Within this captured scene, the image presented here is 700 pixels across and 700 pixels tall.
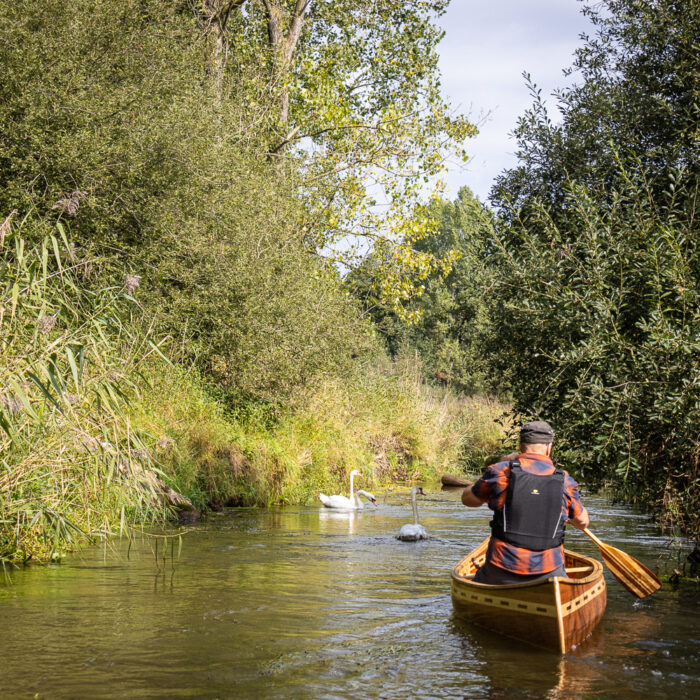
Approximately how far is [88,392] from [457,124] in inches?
673

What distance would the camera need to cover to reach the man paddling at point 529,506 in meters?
6.72

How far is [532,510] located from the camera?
6758mm

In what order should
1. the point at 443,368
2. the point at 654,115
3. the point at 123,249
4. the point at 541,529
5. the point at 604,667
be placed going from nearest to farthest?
the point at 604,667 < the point at 541,529 < the point at 654,115 < the point at 123,249 < the point at 443,368

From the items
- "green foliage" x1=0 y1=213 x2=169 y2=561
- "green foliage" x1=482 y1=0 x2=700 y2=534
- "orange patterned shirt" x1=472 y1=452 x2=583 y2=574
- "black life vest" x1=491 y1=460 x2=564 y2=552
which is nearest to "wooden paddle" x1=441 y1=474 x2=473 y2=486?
"green foliage" x1=482 y1=0 x2=700 y2=534

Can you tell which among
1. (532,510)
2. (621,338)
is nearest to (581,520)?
(532,510)

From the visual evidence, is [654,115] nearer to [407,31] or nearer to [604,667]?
[604,667]

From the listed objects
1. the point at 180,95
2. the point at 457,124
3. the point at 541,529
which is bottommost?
the point at 541,529

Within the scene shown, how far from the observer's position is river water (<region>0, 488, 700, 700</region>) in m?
5.75

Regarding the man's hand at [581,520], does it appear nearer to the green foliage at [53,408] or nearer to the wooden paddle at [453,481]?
the green foliage at [53,408]

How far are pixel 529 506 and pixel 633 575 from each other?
6.97 feet

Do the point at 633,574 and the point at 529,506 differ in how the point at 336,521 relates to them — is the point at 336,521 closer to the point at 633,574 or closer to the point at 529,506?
the point at 633,574

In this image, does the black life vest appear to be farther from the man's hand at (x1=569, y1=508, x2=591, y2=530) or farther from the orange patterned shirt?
the man's hand at (x1=569, y1=508, x2=591, y2=530)

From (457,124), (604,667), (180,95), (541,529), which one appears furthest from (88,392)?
(457,124)

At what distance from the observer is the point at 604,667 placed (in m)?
6.36
